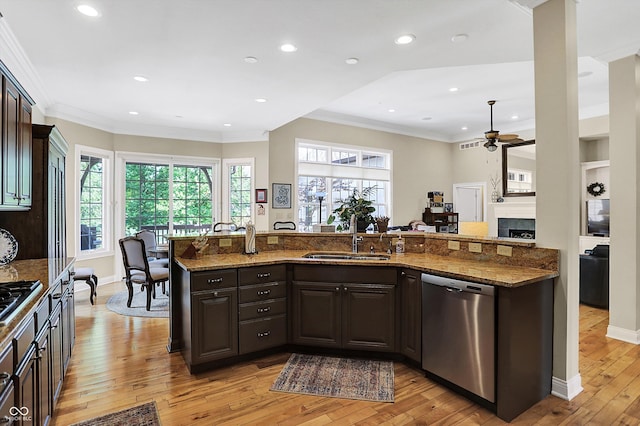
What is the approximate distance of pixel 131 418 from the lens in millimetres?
2225

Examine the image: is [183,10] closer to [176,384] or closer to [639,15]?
[176,384]

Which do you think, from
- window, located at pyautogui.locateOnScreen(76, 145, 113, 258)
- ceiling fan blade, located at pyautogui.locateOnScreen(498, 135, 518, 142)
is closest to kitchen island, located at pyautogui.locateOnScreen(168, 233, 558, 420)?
ceiling fan blade, located at pyautogui.locateOnScreen(498, 135, 518, 142)

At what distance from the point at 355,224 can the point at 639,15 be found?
2.91 metres

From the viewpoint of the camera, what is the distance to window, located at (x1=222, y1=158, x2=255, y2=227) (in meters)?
7.37

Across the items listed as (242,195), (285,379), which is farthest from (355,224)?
(242,195)

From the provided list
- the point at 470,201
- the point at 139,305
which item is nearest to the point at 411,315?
the point at 139,305

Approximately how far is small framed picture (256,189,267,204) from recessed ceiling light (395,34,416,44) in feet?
14.2

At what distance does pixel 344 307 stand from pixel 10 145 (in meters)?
2.74

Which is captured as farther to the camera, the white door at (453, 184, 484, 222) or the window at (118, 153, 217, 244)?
the white door at (453, 184, 484, 222)

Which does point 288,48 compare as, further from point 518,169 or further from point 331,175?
point 518,169

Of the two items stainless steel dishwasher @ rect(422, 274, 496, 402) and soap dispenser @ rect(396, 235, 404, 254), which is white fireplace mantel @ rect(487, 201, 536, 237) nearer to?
soap dispenser @ rect(396, 235, 404, 254)

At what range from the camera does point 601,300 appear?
455 centimetres

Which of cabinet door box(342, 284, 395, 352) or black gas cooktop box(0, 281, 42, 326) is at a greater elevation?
black gas cooktop box(0, 281, 42, 326)

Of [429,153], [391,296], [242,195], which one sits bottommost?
[391,296]
